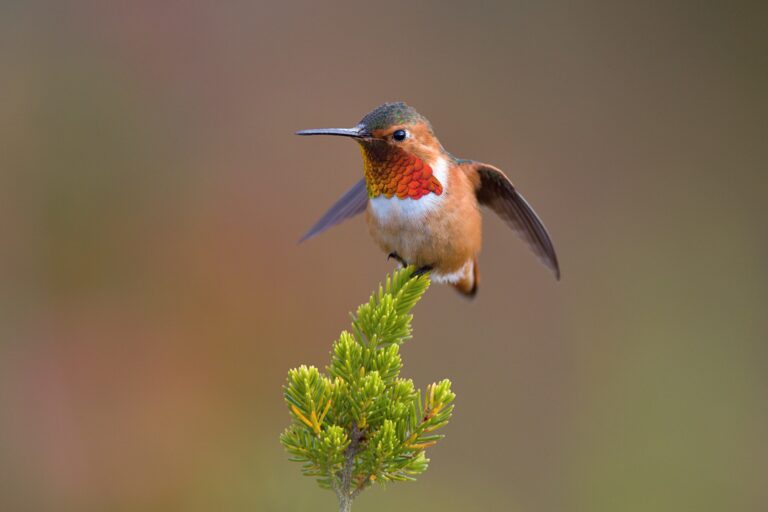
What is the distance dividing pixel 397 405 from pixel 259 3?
1.97 metres

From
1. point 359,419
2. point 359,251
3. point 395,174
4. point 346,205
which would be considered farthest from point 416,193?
point 359,251

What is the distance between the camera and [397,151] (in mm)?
1129

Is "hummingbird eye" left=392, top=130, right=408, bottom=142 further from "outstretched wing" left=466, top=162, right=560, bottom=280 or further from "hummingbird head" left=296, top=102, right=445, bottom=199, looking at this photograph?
"outstretched wing" left=466, top=162, right=560, bottom=280

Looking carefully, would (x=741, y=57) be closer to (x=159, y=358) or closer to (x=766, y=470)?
(x=766, y=470)

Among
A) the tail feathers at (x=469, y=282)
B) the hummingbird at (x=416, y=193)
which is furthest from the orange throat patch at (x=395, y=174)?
the tail feathers at (x=469, y=282)

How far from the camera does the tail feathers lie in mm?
1329

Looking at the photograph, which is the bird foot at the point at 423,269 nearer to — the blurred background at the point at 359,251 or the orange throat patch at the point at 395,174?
the orange throat patch at the point at 395,174

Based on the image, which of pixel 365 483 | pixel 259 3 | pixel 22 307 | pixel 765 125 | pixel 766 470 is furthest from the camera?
pixel 765 125

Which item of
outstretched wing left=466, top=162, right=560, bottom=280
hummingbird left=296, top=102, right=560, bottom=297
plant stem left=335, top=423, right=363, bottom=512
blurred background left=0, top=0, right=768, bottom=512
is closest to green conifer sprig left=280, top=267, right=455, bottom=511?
plant stem left=335, top=423, right=363, bottom=512

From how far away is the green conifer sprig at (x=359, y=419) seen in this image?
72cm

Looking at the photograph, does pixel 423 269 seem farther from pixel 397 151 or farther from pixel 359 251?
pixel 359 251

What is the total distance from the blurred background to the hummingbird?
0.99 metres

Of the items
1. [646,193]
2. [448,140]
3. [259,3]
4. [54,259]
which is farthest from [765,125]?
[54,259]

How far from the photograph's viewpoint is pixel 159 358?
214cm
